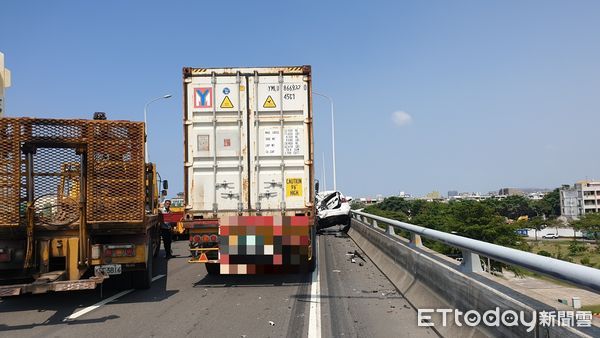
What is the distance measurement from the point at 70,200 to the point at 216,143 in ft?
9.87

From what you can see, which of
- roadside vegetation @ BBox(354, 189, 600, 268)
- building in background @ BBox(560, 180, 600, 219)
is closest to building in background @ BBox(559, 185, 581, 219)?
building in background @ BBox(560, 180, 600, 219)

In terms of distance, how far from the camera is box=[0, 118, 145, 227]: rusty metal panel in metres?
7.74

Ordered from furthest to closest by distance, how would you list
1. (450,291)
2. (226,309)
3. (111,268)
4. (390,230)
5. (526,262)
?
(390,230)
(111,268)
(226,309)
(450,291)
(526,262)

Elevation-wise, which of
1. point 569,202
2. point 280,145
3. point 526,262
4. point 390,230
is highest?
point 280,145

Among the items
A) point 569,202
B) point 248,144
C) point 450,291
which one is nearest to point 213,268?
point 248,144

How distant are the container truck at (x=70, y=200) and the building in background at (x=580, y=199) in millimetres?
162584

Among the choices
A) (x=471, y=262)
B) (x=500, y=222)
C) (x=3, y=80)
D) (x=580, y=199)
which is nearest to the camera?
(x=471, y=262)

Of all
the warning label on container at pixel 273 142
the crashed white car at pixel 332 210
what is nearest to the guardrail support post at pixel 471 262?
the warning label on container at pixel 273 142

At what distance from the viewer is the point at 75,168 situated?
27.0 ft

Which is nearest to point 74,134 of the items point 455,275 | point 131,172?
point 131,172

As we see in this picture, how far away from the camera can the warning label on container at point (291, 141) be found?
9.88 meters

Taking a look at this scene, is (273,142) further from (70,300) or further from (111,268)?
(70,300)

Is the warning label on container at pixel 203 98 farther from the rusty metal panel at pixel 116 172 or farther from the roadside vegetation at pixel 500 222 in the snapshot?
the roadside vegetation at pixel 500 222

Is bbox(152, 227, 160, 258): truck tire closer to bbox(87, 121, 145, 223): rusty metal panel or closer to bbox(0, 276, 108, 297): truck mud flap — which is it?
bbox(87, 121, 145, 223): rusty metal panel
